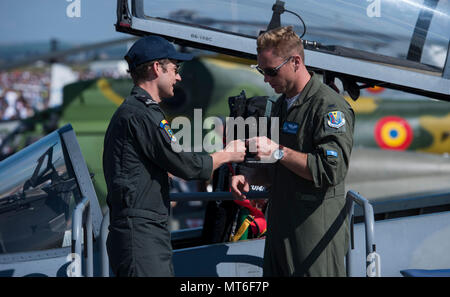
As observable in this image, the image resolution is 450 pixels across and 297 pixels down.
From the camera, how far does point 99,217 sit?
86.2 inches

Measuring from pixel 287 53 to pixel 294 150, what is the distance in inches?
14.9

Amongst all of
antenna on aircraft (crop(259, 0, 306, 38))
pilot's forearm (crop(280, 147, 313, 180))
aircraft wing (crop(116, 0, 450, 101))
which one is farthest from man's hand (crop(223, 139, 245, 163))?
antenna on aircraft (crop(259, 0, 306, 38))

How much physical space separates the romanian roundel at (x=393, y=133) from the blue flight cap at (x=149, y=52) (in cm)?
693

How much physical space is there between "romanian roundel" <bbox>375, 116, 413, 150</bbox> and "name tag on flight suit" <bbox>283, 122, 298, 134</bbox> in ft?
22.1

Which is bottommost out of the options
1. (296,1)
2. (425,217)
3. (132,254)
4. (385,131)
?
(385,131)

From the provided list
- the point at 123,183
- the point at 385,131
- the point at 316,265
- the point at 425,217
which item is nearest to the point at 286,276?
the point at 316,265

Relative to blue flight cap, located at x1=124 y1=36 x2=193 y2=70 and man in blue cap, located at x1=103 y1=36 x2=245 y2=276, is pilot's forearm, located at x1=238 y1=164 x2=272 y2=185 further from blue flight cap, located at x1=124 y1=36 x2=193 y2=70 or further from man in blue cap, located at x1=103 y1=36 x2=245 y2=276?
blue flight cap, located at x1=124 y1=36 x2=193 y2=70

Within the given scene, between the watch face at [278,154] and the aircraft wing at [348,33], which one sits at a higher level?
the aircraft wing at [348,33]

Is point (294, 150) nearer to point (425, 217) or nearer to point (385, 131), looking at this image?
point (425, 217)

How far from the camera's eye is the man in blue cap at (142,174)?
5.57 feet

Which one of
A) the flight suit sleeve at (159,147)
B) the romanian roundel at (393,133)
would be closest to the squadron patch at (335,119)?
the flight suit sleeve at (159,147)

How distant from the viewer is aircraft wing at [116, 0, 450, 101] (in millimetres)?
2615

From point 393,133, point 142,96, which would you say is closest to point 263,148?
point 142,96

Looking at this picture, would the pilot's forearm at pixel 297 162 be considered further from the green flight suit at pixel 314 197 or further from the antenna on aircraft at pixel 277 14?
the antenna on aircraft at pixel 277 14
